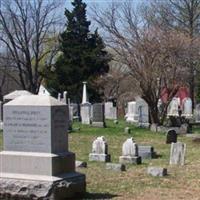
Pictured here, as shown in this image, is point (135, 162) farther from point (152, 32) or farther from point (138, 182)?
point (152, 32)

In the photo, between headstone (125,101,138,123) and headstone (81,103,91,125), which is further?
headstone (125,101,138,123)

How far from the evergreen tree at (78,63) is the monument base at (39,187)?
36.9 meters

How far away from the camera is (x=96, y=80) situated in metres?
47.8

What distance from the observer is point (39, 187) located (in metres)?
9.26

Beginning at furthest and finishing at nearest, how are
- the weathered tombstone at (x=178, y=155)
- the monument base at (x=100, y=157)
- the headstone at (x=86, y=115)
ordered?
the headstone at (x=86, y=115) → the monument base at (x=100, y=157) → the weathered tombstone at (x=178, y=155)

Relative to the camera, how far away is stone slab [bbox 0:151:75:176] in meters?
9.41

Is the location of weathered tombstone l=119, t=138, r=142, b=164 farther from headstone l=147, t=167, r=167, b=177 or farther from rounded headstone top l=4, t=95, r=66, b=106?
Answer: rounded headstone top l=4, t=95, r=66, b=106

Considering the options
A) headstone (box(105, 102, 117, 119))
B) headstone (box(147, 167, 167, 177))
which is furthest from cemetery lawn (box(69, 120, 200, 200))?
headstone (box(105, 102, 117, 119))

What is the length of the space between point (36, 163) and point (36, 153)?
0.17 meters

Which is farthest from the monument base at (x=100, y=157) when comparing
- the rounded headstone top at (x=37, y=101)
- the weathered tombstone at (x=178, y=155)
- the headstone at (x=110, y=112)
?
the headstone at (x=110, y=112)

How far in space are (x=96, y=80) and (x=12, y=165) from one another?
1504 inches

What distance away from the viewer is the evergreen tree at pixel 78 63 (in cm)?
4769

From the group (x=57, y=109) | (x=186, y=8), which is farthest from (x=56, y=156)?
(x=186, y=8)

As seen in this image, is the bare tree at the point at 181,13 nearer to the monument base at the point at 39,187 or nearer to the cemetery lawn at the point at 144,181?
the cemetery lawn at the point at 144,181
